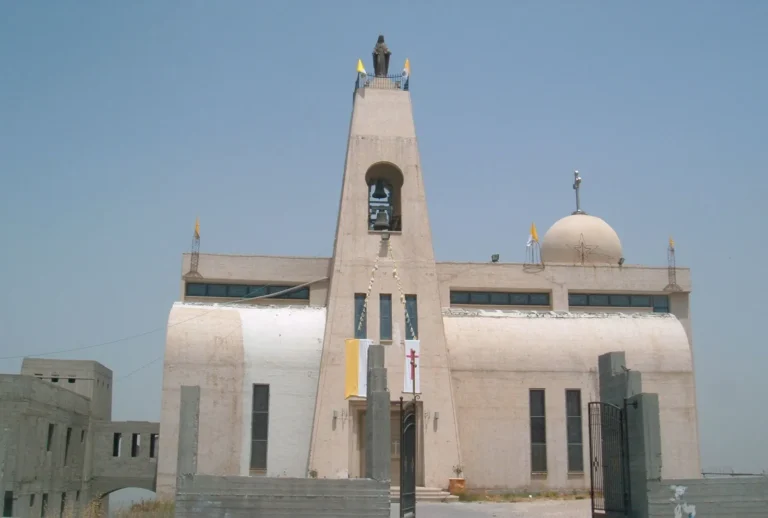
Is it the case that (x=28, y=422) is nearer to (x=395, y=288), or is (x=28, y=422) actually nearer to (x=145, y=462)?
(x=145, y=462)

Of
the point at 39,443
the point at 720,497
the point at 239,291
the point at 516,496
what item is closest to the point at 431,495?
the point at 516,496

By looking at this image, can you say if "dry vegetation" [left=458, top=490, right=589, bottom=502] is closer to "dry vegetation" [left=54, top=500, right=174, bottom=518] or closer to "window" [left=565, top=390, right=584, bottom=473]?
"window" [left=565, top=390, right=584, bottom=473]

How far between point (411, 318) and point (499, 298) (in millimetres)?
6469

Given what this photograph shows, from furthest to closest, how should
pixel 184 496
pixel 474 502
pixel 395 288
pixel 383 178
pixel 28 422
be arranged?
1. pixel 383 178
2. pixel 395 288
3. pixel 474 502
4. pixel 28 422
5. pixel 184 496

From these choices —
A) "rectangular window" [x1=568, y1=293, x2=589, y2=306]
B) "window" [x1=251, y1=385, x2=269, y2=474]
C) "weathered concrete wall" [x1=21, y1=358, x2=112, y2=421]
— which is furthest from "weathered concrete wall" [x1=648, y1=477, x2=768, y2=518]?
"weathered concrete wall" [x1=21, y1=358, x2=112, y2=421]

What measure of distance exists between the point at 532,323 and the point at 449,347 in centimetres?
359

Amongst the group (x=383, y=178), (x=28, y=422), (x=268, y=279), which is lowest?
(x=28, y=422)

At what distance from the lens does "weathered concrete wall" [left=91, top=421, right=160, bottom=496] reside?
3309 cm

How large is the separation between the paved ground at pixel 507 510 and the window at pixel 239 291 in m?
10.7

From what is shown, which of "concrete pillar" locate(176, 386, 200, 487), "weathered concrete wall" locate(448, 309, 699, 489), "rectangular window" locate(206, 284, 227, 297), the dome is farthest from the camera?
the dome

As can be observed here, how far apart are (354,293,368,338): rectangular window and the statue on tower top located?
850 cm

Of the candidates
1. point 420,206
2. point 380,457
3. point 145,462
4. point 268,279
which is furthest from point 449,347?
point 380,457

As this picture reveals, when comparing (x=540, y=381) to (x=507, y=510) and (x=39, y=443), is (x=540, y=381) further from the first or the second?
(x=39, y=443)

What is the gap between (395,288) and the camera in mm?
31219
